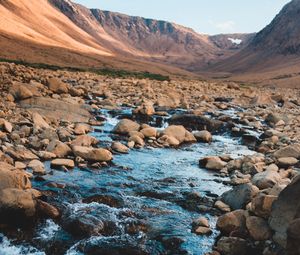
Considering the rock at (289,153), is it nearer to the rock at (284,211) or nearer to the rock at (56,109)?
the rock at (284,211)

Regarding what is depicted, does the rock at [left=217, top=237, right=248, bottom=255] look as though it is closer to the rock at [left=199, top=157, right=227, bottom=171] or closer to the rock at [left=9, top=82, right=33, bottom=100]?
the rock at [left=199, top=157, right=227, bottom=171]

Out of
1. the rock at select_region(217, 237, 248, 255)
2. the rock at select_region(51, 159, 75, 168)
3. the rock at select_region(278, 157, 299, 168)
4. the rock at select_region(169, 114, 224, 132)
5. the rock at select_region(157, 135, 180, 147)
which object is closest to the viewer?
the rock at select_region(217, 237, 248, 255)

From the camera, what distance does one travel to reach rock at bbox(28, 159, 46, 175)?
13.0m

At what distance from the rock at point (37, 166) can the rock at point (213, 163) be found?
6.03 m

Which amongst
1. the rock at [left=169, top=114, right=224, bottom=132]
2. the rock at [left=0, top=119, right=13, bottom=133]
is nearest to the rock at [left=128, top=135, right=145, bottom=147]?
the rock at [left=0, top=119, right=13, bottom=133]

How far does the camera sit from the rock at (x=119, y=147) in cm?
1720

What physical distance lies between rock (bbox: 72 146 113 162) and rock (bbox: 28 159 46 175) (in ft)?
5.85

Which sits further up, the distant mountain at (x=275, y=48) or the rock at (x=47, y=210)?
the distant mountain at (x=275, y=48)

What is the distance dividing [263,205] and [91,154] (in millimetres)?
7133

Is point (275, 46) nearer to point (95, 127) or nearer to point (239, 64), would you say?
point (239, 64)

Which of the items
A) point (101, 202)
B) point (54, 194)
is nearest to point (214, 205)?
point (101, 202)

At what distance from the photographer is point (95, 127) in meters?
21.5

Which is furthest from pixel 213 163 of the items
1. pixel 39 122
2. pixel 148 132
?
pixel 39 122

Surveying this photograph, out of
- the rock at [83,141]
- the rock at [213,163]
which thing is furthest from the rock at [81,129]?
the rock at [213,163]
